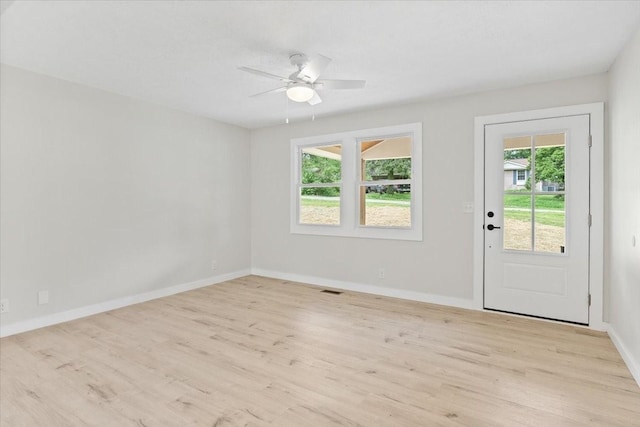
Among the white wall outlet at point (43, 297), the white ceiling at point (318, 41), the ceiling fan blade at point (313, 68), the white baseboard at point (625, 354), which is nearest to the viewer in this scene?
the white ceiling at point (318, 41)

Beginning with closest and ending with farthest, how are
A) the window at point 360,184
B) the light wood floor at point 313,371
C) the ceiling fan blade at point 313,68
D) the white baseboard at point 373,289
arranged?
the light wood floor at point 313,371
the ceiling fan blade at point 313,68
the white baseboard at point 373,289
the window at point 360,184

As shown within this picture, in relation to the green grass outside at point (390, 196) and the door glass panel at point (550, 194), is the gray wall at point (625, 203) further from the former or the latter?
the green grass outside at point (390, 196)

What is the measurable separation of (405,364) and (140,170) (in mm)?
3680

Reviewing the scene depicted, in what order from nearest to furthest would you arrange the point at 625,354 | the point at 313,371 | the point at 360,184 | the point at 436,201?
the point at 313,371, the point at 625,354, the point at 436,201, the point at 360,184

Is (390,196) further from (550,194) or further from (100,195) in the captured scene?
(100,195)

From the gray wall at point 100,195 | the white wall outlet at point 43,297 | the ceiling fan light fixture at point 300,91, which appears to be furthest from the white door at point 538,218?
the white wall outlet at point 43,297

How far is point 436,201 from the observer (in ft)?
13.7

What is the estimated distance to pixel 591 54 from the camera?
9.46 ft

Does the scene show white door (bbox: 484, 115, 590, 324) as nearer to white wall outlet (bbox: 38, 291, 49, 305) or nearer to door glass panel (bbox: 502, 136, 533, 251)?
door glass panel (bbox: 502, 136, 533, 251)

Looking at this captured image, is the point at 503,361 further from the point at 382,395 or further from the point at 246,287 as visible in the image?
the point at 246,287

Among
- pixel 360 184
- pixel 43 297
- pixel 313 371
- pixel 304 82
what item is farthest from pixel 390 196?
pixel 43 297

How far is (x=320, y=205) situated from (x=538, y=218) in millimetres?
2837

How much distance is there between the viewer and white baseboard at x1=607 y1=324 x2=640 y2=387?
92.9 inches

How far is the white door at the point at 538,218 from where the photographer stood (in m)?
3.38
